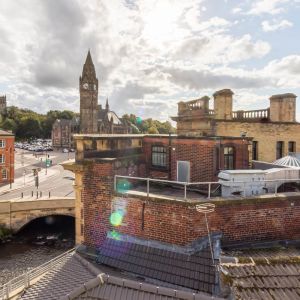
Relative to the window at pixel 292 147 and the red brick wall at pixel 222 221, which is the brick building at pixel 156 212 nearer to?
the red brick wall at pixel 222 221

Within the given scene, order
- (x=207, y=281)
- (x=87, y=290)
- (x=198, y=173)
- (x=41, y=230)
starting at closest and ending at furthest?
1. (x=87, y=290)
2. (x=207, y=281)
3. (x=198, y=173)
4. (x=41, y=230)

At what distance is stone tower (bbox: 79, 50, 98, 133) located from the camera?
91812 millimetres

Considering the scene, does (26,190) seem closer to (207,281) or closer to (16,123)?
(207,281)

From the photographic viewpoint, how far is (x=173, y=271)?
10336 millimetres

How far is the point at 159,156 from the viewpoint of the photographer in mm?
18047

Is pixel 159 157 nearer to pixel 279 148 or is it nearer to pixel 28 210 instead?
pixel 279 148

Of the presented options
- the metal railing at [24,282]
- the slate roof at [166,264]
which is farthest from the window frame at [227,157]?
the metal railing at [24,282]

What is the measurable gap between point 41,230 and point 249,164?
1060 inches

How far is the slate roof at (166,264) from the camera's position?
990 cm

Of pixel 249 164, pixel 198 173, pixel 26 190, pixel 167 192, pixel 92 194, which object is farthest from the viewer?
pixel 26 190

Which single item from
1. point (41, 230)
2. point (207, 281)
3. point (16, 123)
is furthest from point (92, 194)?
point (16, 123)

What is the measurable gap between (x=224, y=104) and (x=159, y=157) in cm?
929

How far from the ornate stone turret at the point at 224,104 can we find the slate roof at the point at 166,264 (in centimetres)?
1536

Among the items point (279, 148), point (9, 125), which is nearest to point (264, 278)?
point (279, 148)
